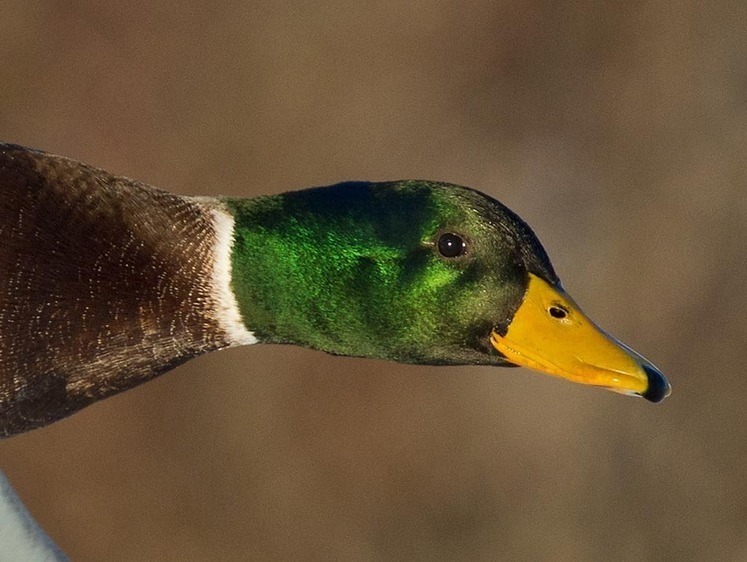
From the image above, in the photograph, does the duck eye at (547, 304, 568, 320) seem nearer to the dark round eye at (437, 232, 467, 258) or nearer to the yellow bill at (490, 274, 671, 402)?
A: the yellow bill at (490, 274, 671, 402)

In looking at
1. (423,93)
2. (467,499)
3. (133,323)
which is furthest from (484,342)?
(423,93)

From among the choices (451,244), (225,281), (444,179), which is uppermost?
(451,244)

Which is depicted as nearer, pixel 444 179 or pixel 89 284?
pixel 89 284

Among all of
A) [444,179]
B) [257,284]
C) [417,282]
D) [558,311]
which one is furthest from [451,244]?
[444,179]

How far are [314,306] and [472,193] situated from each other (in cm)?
32

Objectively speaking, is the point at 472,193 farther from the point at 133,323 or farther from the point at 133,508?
the point at 133,508

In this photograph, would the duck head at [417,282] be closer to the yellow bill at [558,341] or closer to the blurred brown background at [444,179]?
the yellow bill at [558,341]

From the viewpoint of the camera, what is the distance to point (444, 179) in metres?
4.68

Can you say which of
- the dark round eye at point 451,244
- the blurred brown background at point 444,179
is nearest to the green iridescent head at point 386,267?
the dark round eye at point 451,244

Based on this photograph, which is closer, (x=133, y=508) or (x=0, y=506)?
Result: (x=0, y=506)

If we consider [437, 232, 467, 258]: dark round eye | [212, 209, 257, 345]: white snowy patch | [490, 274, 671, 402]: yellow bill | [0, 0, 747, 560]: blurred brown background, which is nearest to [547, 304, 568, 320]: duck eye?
[490, 274, 671, 402]: yellow bill

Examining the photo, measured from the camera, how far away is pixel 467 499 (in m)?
4.49

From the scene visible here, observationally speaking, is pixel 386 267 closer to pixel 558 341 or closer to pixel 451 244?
pixel 451 244

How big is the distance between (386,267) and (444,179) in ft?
8.65
